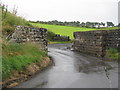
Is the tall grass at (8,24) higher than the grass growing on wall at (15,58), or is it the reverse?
the tall grass at (8,24)

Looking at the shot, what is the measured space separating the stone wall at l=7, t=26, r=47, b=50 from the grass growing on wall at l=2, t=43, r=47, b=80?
2.58 feet

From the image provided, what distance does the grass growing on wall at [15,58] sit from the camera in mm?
11266

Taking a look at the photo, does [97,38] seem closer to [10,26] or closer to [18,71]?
[10,26]

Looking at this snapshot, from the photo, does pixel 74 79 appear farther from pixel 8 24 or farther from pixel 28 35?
pixel 8 24

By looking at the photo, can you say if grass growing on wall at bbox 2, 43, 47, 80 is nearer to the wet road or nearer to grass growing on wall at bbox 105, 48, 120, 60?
the wet road

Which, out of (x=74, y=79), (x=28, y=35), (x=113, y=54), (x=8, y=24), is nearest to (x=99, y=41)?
(x=113, y=54)

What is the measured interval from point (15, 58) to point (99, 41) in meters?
11.5

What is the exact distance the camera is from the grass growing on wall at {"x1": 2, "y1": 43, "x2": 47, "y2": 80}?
37.0ft

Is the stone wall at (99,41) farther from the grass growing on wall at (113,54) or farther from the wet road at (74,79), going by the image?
the wet road at (74,79)

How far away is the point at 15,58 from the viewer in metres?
12.8

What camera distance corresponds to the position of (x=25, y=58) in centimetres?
1377

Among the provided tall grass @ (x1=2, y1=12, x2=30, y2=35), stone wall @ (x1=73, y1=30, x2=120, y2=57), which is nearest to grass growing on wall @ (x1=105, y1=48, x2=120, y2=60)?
stone wall @ (x1=73, y1=30, x2=120, y2=57)

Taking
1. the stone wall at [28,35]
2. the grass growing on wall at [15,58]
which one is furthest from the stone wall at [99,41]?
the grass growing on wall at [15,58]

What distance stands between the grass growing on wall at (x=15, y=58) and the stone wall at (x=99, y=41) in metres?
8.13
